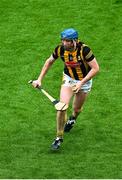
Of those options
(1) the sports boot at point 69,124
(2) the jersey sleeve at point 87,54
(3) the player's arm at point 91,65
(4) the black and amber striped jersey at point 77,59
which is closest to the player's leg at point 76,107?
(1) the sports boot at point 69,124

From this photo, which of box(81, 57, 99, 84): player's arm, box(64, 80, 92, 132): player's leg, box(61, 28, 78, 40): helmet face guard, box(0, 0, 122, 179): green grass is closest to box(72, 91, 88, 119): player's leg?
box(64, 80, 92, 132): player's leg

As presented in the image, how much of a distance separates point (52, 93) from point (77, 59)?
2761mm

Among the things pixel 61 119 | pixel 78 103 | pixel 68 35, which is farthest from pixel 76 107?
pixel 68 35

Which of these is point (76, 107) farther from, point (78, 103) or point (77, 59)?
point (77, 59)

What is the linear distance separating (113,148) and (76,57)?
1794mm

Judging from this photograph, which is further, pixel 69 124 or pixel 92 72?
pixel 69 124

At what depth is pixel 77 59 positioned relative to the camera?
1117cm

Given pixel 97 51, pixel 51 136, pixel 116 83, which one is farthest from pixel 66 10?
pixel 51 136

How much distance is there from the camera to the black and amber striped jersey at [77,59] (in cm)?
1103

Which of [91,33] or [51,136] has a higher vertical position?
[91,33]

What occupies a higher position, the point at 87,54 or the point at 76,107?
the point at 87,54

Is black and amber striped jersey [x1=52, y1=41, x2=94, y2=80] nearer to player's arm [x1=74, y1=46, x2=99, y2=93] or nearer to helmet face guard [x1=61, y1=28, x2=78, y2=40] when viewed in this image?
player's arm [x1=74, y1=46, x2=99, y2=93]

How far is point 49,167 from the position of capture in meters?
10.4

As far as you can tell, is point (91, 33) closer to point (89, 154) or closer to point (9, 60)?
point (9, 60)
